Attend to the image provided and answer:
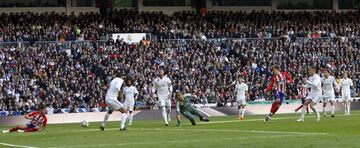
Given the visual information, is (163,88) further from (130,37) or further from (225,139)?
(130,37)

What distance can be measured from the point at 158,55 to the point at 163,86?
23520mm

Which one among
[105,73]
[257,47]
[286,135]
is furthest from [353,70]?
[286,135]

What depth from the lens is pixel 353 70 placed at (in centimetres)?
6450

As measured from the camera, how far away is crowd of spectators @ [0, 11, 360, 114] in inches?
2103

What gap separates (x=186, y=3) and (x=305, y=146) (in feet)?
169

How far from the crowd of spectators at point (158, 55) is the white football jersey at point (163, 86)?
39.6 ft

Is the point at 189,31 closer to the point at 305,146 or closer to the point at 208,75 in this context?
the point at 208,75

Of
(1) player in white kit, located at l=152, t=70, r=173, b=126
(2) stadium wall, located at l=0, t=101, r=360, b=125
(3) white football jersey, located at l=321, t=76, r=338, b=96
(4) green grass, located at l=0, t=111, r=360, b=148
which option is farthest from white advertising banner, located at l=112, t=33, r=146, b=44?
(4) green grass, located at l=0, t=111, r=360, b=148

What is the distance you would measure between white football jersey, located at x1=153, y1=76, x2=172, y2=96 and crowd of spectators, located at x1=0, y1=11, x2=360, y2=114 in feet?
39.6

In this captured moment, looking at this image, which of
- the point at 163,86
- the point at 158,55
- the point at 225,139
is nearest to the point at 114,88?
the point at 163,86

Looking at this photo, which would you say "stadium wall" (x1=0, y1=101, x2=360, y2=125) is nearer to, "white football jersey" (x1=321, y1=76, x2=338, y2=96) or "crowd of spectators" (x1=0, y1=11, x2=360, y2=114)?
"crowd of spectators" (x1=0, y1=11, x2=360, y2=114)

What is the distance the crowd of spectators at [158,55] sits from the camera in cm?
5341

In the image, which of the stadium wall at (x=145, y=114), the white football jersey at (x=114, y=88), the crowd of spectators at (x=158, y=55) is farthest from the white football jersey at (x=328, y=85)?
the white football jersey at (x=114, y=88)

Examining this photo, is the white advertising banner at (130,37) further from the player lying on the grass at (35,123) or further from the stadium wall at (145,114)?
the player lying on the grass at (35,123)
